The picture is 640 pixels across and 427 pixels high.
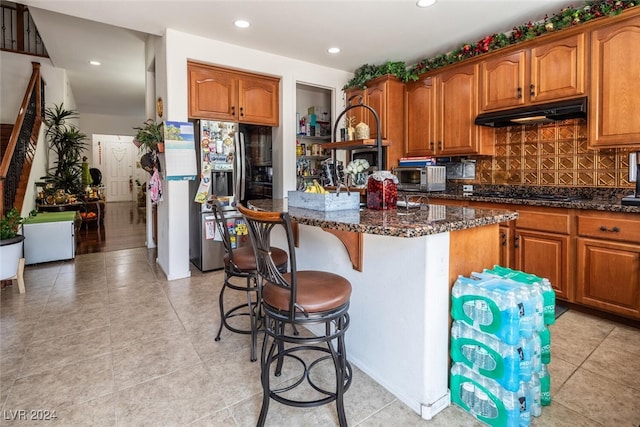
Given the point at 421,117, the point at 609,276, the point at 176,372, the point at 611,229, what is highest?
the point at 421,117

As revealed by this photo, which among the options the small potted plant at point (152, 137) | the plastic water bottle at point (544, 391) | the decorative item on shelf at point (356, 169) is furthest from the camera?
the small potted plant at point (152, 137)

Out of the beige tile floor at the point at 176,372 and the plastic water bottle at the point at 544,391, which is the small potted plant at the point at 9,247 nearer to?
the beige tile floor at the point at 176,372

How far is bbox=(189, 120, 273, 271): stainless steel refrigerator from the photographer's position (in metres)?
3.87

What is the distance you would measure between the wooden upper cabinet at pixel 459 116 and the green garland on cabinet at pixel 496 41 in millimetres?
163

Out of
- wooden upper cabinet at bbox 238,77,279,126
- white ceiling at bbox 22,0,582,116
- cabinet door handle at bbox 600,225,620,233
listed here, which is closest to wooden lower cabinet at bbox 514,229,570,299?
cabinet door handle at bbox 600,225,620,233

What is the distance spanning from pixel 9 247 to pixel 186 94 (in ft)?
6.96

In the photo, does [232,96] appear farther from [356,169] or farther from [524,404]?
[524,404]

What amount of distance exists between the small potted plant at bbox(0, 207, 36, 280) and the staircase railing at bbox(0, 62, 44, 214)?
28cm

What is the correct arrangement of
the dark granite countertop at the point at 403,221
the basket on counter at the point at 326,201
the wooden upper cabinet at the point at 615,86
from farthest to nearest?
1. the wooden upper cabinet at the point at 615,86
2. the basket on counter at the point at 326,201
3. the dark granite countertop at the point at 403,221

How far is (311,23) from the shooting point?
132 inches

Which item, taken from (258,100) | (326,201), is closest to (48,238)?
(258,100)

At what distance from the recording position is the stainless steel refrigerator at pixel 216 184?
152 inches

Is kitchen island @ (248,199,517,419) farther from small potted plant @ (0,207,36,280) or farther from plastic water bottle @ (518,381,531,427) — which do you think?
small potted plant @ (0,207,36,280)

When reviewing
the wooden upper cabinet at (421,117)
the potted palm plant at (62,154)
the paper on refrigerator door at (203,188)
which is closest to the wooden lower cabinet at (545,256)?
the wooden upper cabinet at (421,117)
